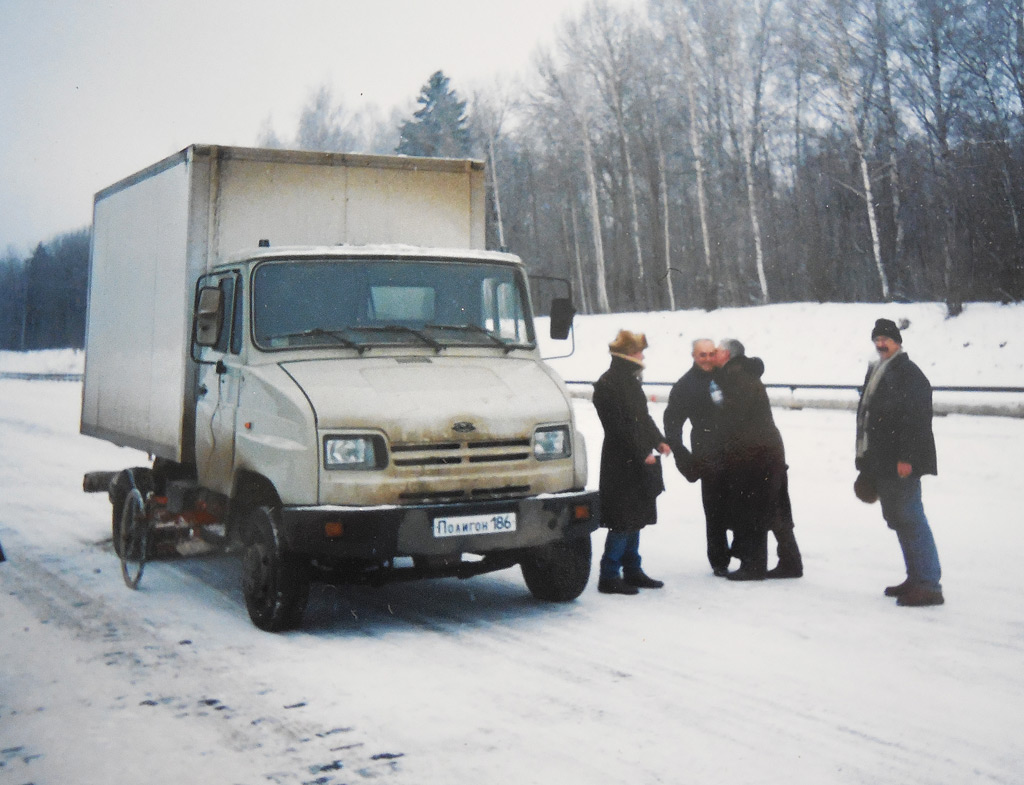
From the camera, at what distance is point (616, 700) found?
17.5ft

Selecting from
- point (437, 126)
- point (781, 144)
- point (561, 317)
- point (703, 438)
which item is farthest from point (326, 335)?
point (437, 126)

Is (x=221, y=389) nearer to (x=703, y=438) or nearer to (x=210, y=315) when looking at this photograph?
(x=210, y=315)

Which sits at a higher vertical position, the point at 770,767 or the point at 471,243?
the point at 471,243

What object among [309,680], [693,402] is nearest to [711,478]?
[693,402]

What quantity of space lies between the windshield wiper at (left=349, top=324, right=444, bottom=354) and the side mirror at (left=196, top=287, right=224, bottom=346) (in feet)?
3.08

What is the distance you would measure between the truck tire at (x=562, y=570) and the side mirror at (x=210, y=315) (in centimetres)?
261

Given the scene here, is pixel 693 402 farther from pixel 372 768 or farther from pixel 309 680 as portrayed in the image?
pixel 372 768

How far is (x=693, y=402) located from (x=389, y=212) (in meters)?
2.87

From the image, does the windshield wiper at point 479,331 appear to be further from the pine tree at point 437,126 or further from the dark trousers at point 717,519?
the pine tree at point 437,126

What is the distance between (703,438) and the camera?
869 cm

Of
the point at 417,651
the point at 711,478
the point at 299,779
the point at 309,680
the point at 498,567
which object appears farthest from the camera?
the point at 711,478

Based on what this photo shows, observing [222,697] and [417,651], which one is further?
[417,651]

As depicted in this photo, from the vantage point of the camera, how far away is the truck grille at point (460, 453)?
255 inches

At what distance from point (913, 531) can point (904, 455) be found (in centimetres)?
53
